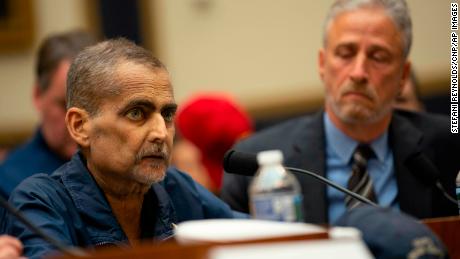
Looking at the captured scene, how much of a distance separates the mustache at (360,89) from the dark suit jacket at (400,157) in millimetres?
185

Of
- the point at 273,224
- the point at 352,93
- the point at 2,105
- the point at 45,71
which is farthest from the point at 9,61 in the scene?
the point at 273,224

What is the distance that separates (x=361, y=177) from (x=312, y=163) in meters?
0.18

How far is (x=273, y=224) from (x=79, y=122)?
2.96ft

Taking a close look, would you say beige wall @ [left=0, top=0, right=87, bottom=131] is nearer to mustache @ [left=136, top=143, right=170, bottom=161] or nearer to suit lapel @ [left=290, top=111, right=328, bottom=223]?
suit lapel @ [left=290, top=111, right=328, bottom=223]

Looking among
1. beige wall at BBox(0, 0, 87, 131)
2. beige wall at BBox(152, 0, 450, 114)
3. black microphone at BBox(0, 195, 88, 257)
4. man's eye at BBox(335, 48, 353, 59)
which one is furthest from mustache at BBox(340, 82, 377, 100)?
beige wall at BBox(0, 0, 87, 131)

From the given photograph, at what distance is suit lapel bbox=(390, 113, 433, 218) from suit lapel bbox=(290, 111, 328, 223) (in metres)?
0.26

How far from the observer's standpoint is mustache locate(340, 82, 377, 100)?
3375mm

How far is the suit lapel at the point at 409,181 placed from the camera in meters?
3.27

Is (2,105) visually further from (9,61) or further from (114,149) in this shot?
(114,149)

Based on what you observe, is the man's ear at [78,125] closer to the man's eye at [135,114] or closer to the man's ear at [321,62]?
the man's eye at [135,114]

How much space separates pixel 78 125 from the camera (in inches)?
101

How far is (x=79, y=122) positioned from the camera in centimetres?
256

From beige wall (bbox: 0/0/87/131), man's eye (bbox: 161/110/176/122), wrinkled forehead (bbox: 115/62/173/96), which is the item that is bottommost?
beige wall (bbox: 0/0/87/131)

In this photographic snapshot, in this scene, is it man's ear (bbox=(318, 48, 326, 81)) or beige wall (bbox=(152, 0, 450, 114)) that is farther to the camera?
beige wall (bbox=(152, 0, 450, 114))
